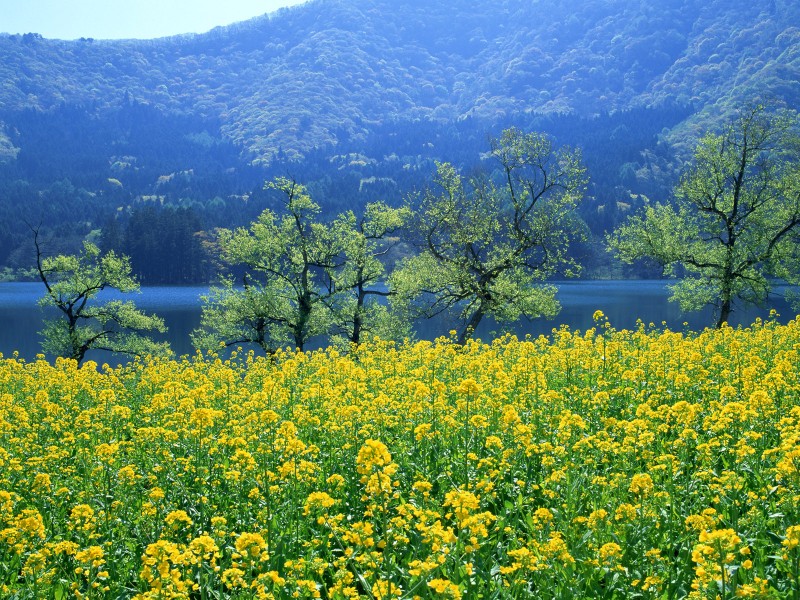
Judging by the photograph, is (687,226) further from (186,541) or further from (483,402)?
(186,541)

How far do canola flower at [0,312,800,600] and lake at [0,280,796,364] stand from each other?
1439 inches

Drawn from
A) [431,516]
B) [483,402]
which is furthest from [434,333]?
[431,516]

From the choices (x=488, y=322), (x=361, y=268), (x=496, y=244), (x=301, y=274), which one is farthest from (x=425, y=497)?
(x=488, y=322)

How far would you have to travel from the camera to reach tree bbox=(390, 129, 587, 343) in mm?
29766

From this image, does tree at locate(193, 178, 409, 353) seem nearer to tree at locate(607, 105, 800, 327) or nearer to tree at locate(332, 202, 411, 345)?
tree at locate(332, 202, 411, 345)

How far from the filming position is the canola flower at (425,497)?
4.63 meters

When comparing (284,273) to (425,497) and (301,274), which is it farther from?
(425,497)

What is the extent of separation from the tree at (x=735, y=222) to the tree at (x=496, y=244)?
481 cm

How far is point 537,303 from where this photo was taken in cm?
2991

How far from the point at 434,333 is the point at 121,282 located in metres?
27.2

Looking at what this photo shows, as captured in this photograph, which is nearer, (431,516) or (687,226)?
(431,516)

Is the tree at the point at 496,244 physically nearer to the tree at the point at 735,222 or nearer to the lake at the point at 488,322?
the tree at the point at 735,222

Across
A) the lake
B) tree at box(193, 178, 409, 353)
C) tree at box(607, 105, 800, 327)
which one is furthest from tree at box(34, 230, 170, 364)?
tree at box(607, 105, 800, 327)

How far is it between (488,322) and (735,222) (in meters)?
36.3
